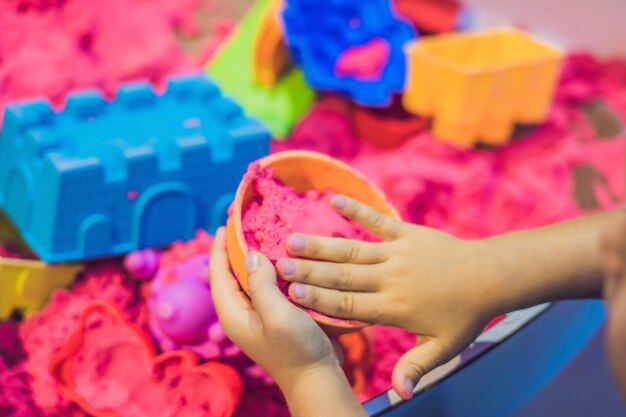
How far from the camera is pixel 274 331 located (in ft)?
1.82

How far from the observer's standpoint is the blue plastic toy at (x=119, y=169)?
0.80m

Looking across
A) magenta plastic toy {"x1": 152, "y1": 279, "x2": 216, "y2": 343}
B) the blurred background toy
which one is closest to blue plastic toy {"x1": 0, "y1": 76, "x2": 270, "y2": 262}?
the blurred background toy

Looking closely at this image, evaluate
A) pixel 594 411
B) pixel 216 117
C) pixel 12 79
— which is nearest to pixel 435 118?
pixel 216 117

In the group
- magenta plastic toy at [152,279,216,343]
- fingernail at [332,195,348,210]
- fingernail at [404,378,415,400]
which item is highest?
fingernail at [332,195,348,210]

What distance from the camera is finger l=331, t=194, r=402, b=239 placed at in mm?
646

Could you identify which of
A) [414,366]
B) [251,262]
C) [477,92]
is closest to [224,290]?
[251,262]

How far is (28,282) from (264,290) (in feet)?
1.22

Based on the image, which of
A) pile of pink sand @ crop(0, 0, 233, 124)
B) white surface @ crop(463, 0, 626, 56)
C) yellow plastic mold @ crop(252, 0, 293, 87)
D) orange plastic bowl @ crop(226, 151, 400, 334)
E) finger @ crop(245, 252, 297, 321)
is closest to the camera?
finger @ crop(245, 252, 297, 321)

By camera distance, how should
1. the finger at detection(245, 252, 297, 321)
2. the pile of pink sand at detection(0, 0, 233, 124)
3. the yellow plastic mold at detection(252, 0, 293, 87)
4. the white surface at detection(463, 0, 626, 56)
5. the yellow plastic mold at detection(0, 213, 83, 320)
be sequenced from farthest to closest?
the white surface at detection(463, 0, 626, 56), the yellow plastic mold at detection(252, 0, 293, 87), the pile of pink sand at detection(0, 0, 233, 124), the yellow plastic mold at detection(0, 213, 83, 320), the finger at detection(245, 252, 297, 321)

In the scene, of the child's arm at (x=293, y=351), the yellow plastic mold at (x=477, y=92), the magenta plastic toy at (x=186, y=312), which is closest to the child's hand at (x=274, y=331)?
the child's arm at (x=293, y=351)

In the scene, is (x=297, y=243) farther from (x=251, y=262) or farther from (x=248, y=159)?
(x=248, y=159)

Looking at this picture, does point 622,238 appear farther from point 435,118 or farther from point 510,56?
point 510,56

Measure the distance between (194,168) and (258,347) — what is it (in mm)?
329

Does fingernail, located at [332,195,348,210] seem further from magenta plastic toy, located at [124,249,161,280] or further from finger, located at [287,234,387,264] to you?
magenta plastic toy, located at [124,249,161,280]
